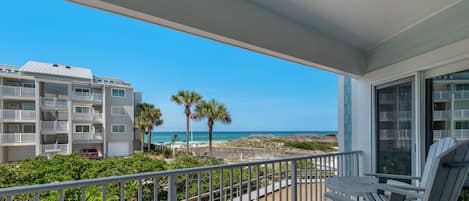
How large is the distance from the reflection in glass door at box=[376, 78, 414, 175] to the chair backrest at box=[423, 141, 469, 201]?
1.80 metres

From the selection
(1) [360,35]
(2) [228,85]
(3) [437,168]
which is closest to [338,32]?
(1) [360,35]

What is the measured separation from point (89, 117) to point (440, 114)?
59.6ft

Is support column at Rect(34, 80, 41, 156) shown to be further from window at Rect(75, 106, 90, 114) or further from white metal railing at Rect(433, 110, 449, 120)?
white metal railing at Rect(433, 110, 449, 120)

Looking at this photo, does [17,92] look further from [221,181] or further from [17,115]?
[221,181]

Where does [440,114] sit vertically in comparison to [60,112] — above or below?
above

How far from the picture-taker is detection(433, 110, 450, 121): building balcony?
2.52m

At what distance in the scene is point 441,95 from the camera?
8.47 ft

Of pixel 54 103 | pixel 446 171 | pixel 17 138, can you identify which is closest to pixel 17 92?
pixel 54 103

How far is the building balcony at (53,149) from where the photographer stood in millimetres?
14961

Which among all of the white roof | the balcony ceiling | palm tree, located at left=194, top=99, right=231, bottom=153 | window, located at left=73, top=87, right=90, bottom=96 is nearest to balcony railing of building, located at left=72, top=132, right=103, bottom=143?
window, located at left=73, top=87, right=90, bottom=96

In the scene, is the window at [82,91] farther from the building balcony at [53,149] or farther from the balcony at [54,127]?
the building balcony at [53,149]

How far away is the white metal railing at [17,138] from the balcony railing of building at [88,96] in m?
2.93

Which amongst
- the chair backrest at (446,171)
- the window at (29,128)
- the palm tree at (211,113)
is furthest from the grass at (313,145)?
the chair backrest at (446,171)

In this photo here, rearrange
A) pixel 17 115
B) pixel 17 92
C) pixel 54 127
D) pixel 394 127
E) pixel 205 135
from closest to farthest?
1. pixel 394 127
2. pixel 17 92
3. pixel 17 115
4. pixel 54 127
5. pixel 205 135
